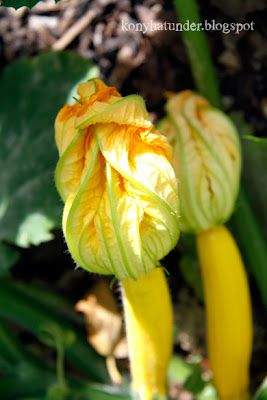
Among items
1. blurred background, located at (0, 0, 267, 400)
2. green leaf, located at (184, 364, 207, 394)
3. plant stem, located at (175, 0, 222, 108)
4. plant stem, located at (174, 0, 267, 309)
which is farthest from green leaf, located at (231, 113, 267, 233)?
green leaf, located at (184, 364, 207, 394)

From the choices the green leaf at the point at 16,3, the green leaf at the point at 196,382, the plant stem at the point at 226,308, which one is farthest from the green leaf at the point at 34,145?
the green leaf at the point at 196,382

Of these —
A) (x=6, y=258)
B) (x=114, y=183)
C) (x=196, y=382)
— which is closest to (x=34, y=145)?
(x=6, y=258)

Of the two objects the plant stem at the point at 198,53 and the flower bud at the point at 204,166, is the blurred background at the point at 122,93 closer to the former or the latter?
the plant stem at the point at 198,53

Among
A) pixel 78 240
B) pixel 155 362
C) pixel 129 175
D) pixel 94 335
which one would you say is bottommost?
pixel 94 335

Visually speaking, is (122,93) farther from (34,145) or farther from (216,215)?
(216,215)

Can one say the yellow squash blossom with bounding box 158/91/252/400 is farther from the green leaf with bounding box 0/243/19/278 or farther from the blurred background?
the green leaf with bounding box 0/243/19/278

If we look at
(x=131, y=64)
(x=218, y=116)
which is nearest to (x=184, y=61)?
(x=131, y=64)

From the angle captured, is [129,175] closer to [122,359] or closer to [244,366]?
[244,366]
